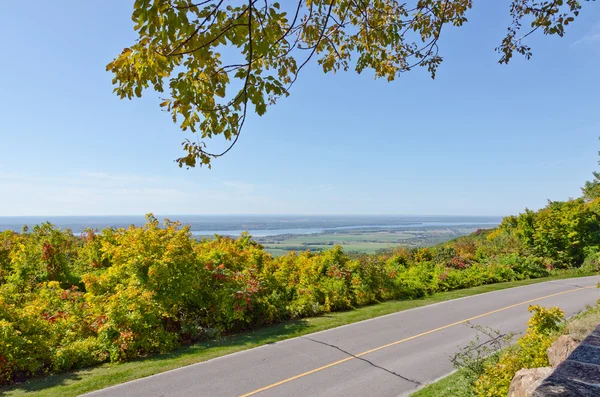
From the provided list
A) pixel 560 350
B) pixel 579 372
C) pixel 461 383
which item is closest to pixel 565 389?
pixel 579 372

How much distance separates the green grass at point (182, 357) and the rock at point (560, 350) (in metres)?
6.86

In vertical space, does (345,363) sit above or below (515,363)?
below

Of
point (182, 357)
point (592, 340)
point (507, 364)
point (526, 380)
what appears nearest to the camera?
point (592, 340)

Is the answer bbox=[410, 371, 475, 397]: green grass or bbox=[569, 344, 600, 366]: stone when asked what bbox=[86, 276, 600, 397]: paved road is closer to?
bbox=[410, 371, 475, 397]: green grass

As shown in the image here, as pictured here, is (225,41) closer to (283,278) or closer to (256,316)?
(256,316)

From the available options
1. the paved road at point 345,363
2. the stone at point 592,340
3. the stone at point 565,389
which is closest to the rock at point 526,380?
the stone at point 592,340

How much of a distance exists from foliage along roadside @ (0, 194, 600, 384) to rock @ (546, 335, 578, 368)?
319 inches

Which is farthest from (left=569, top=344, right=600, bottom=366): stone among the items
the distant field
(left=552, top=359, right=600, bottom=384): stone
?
the distant field

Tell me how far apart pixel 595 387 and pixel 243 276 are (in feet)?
35.8

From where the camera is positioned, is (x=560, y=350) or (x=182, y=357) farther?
(x=182, y=357)

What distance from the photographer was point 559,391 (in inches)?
64.3

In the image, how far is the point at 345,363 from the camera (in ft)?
26.2

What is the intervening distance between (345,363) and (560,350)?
4611 mm

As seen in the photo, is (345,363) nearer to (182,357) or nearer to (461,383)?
(461,383)
